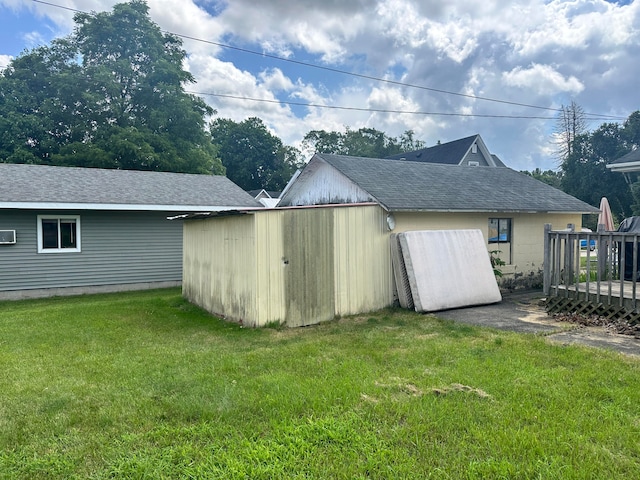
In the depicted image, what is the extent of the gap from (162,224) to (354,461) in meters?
10.7

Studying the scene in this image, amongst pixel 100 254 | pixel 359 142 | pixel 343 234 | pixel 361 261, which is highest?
pixel 359 142

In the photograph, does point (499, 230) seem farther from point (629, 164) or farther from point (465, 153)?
point (465, 153)

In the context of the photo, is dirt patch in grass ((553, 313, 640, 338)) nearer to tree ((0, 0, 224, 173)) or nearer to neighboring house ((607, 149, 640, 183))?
neighboring house ((607, 149, 640, 183))

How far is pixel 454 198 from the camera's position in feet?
30.9

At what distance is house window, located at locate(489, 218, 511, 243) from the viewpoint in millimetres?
10000

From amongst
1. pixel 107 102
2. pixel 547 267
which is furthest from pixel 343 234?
pixel 107 102

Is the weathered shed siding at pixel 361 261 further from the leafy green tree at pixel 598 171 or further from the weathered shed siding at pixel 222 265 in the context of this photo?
the leafy green tree at pixel 598 171

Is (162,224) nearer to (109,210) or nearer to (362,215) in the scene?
(109,210)

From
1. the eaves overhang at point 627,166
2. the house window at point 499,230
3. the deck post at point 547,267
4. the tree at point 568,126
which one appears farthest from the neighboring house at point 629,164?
the tree at point 568,126

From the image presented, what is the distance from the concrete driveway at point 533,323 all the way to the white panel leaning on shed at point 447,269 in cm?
25

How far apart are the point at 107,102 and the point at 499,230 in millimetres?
22718

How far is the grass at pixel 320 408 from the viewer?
2.57 meters

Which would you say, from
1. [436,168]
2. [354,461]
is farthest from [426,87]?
[354,461]

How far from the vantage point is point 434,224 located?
29.5 feet
